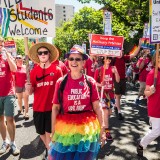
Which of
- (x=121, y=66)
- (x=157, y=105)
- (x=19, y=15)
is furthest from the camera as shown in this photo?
(x=121, y=66)

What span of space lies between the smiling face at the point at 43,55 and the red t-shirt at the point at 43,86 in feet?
0.50

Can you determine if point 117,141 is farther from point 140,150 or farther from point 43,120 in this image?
point 43,120

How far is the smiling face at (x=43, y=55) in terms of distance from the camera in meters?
4.46

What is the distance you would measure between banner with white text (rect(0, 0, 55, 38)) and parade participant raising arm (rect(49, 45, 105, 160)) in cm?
103

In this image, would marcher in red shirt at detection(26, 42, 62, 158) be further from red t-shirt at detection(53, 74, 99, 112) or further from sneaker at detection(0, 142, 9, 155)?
sneaker at detection(0, 142, 9, 155)

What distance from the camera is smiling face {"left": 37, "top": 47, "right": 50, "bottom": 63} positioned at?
4465 millimetres

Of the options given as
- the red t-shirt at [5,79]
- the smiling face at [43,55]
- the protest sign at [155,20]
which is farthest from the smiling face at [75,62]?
the red t-shirt at [5,79]

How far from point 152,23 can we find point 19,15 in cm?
222

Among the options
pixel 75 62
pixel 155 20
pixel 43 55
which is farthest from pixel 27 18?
pixel 155 20

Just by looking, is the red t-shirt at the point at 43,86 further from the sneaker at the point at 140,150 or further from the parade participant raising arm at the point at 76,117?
the sneaker at the point at 140,150

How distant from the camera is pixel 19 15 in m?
4.25

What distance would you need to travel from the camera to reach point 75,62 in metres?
3.52

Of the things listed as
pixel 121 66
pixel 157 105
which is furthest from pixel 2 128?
pixel 121 66

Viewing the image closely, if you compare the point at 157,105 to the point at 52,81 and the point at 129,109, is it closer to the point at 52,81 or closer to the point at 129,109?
the point at 52,81
